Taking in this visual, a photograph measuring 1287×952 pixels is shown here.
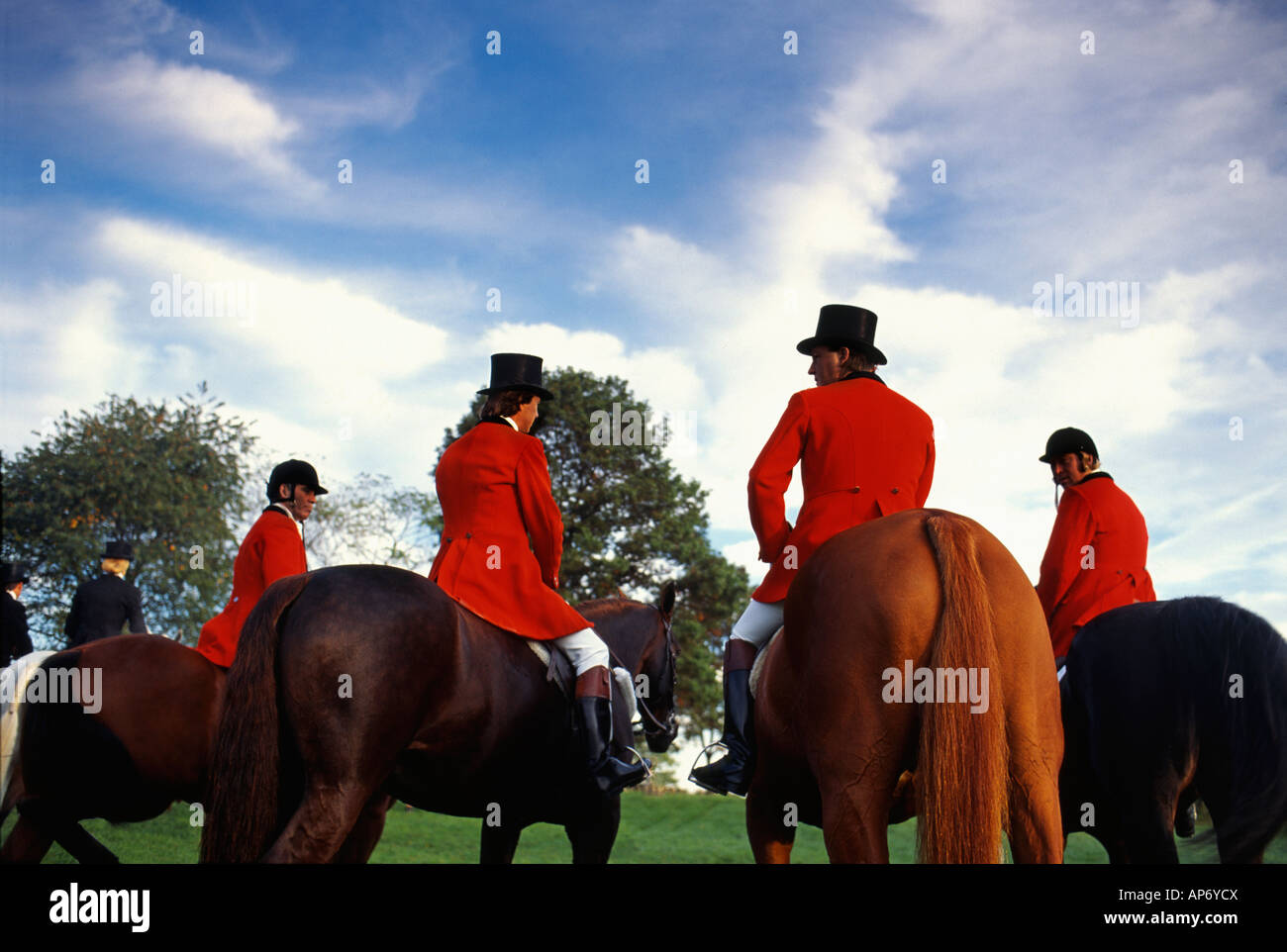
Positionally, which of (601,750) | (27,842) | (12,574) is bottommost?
(27,842)

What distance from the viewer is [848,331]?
17.3 feet

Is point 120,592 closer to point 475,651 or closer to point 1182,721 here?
point 475,651

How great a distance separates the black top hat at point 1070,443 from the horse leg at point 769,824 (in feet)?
11.3

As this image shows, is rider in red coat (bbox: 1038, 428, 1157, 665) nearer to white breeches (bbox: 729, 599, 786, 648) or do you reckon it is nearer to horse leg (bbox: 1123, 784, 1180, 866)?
horse leg (bbox: 1123, 784, 1180, 866)

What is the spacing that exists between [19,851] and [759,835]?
5009mm

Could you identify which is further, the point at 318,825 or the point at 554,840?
the point at 554,840

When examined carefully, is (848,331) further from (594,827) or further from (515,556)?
(594,827)

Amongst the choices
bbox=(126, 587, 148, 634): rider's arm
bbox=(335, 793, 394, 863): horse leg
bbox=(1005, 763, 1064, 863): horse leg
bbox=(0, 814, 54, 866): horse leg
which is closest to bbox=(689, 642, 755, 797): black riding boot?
bbox=(1005, 763, 1064, 863): horse leg

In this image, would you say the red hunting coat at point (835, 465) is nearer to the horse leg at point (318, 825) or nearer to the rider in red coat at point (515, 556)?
the rider in red coat at point (515, 556)

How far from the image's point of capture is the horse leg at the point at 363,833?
5496mm

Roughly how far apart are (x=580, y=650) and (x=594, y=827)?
1.08m

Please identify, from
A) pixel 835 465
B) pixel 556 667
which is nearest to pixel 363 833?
pixel 556 667

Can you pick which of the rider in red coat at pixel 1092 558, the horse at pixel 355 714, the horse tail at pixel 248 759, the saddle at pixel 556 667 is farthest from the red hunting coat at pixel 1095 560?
the horse tail at pixel 248 759
